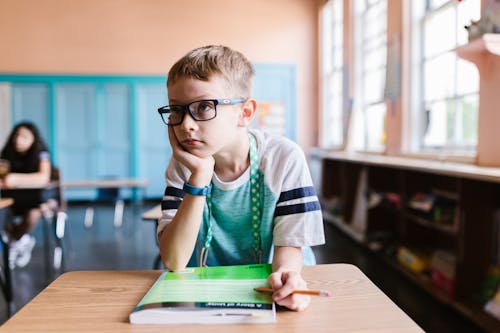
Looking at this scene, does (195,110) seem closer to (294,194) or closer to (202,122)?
(202,122)

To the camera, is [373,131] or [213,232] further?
[373,131]

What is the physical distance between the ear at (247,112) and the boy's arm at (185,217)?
116 mm

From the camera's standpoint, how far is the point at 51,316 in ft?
2.15

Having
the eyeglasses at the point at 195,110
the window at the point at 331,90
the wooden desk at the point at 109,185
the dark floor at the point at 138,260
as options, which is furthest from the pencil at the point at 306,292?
the window at the point at 331,90

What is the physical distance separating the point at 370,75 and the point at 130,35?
171 inches

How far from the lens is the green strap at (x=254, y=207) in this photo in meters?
0.98

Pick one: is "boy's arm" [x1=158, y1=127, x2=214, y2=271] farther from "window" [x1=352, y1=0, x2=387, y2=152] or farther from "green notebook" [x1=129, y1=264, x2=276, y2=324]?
"window" [x1=352, y1=0, x2=387, y2=152]

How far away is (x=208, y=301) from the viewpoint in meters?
0.65

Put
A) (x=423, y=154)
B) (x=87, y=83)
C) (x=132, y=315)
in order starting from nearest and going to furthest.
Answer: (x=132, y=315) → (x=423, y=154) → (x=87, y=83)

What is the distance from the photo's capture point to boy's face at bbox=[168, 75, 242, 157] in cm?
79

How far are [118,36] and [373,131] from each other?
462 cm

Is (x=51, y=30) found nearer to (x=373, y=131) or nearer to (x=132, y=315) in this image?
(x=373, y=131)

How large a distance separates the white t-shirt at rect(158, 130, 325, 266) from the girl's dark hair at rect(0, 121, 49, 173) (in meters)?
2.95

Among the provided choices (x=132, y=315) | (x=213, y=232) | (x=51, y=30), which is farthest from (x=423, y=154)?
(x=51, y=30)
